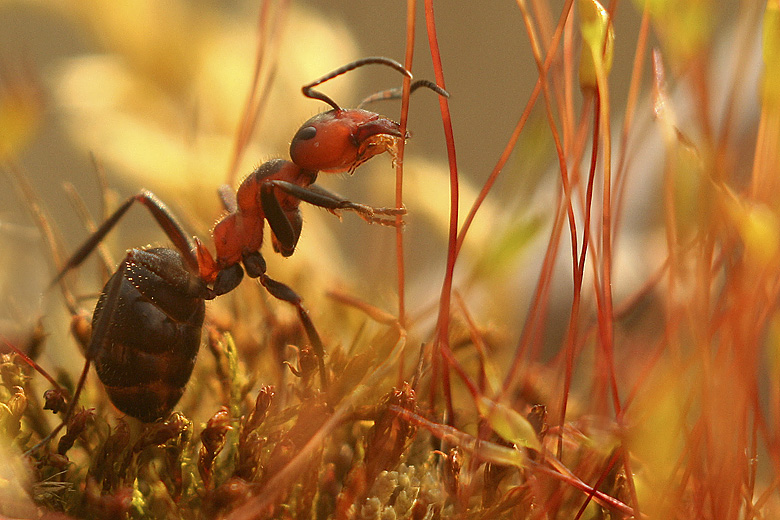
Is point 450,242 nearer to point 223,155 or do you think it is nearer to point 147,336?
point 147,336

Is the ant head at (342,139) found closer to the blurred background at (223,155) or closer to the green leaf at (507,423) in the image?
the blurred background at (223,155)

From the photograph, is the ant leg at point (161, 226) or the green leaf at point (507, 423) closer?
the green leaf at point (507, 423)

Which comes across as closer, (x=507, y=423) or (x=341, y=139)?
(x=507, y=423)

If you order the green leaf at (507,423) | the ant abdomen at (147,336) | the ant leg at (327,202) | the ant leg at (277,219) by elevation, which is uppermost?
the ant leg at (327,202)

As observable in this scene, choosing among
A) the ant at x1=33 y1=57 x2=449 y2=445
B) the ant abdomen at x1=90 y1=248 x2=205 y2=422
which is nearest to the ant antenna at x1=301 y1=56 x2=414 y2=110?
the ant at x1=33 y1=57 x2=449 y2=445

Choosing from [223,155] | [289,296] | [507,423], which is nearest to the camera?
[507,423]

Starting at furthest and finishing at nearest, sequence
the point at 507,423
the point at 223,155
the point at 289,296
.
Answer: the point at 223,155 → the point at 289,296 → the point at 507,423

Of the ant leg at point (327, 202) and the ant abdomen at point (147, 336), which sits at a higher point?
the ant leg at point (327, 202)

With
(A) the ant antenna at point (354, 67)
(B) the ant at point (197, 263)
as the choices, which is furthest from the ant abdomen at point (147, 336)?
(A) the ant antenna at point (354, 67)

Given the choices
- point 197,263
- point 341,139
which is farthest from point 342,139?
point 197,263
